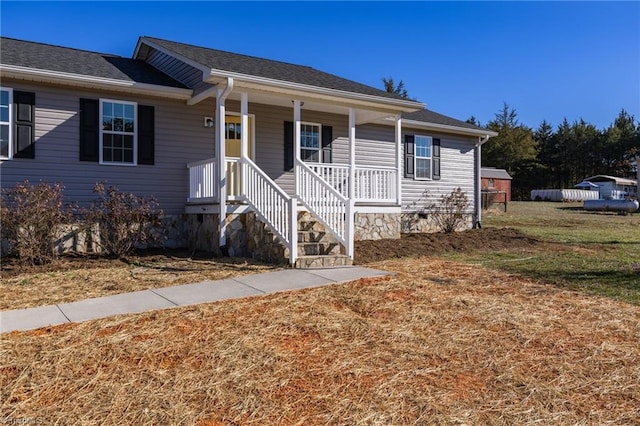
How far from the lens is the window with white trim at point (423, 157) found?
13961 mm

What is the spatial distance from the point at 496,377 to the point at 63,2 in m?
12.0

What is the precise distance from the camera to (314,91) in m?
9.73

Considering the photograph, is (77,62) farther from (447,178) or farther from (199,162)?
(447,178)

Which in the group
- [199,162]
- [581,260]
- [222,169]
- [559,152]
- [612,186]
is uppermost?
[559,152]

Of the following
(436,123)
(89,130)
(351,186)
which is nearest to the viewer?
(89,130)

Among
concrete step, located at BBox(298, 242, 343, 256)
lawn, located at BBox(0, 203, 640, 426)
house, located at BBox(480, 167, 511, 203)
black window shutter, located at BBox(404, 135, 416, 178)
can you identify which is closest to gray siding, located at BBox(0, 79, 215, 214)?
lawn, located at BBox(0, 203, 640, 426)

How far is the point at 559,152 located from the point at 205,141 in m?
46.0

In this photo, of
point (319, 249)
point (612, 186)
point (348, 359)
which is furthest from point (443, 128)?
point (612, 186)

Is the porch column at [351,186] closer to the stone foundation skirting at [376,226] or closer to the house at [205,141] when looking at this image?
the house at [205,141]

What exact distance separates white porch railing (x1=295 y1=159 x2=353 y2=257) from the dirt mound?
2.01 feet

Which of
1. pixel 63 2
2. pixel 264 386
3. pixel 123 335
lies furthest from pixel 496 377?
pixel 63 2

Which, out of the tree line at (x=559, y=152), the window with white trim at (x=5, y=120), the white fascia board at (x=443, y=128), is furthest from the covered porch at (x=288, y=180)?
the tree line at (x=559, y=152)

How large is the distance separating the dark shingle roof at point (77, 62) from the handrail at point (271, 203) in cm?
308

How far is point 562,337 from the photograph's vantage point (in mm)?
4203
